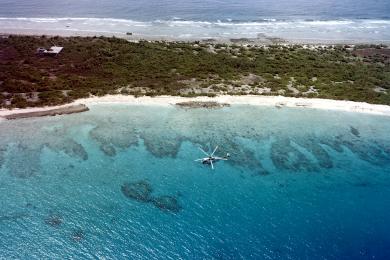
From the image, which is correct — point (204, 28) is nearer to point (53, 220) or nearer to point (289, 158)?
point (289, 158)

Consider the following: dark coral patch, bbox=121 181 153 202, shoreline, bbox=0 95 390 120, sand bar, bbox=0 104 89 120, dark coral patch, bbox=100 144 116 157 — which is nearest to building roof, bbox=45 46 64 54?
shoreline, bbox=0 95 390 120

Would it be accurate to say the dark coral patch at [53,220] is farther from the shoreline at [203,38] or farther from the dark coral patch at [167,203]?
the shoreline at [203,38]

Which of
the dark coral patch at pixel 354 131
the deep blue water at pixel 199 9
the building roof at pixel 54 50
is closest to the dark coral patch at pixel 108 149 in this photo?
the building roof at pixel 54 50

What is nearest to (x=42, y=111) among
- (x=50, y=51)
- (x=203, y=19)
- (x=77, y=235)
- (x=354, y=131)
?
(x=50, y=51)

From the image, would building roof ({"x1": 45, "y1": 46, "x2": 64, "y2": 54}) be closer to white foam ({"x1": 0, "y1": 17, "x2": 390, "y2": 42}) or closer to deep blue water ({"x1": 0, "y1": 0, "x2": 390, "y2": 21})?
white foam ({"x1": 0, "y1": 17, "x2": 390, "y2": 42})

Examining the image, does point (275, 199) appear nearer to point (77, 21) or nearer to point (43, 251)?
point (43, 251)
